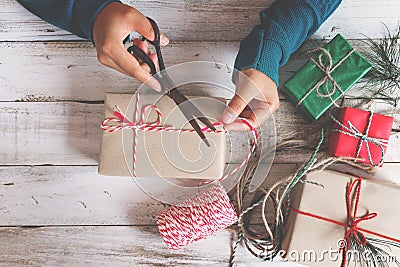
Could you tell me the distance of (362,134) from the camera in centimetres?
99

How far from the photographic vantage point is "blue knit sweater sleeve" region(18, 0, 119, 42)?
943 mm

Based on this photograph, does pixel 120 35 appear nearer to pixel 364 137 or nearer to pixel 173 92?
pixel 173 92

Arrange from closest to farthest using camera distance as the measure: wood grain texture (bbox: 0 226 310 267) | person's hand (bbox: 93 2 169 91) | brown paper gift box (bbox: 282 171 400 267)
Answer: person's hand (bbox: 93 2 169 91) → brown paper gift box (bbox: 282 171 400 267) → wood grain texture (bbox: 0 226 310 267)

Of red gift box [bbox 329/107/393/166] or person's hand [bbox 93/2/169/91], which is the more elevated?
person's hand [bbox 93/2/169/91]

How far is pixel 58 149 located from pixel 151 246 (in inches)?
11.5

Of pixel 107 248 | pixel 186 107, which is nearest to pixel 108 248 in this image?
pixel 107 248

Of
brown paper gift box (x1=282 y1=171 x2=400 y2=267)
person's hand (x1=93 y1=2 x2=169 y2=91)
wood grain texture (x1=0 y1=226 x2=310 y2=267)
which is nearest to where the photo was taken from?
person's hand (x1=93 y1=2 x2=169 y2=91)

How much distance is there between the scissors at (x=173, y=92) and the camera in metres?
0.91

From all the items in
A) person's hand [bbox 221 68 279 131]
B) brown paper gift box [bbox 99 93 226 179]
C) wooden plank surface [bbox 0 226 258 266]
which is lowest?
wooden plank surface [bbox 0 226 258 266]

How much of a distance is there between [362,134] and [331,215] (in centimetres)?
17

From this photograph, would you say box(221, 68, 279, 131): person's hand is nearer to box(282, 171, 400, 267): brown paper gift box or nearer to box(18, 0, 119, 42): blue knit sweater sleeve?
box(282, 171, 400, 267): brown paper gift box

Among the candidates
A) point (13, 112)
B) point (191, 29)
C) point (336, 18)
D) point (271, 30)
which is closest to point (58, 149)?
point (13, 112)

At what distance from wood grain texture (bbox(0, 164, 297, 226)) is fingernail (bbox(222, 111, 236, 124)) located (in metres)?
0.20

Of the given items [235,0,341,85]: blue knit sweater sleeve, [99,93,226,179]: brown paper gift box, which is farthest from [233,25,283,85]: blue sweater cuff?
[99,93,226,179]: brown paper gift box
